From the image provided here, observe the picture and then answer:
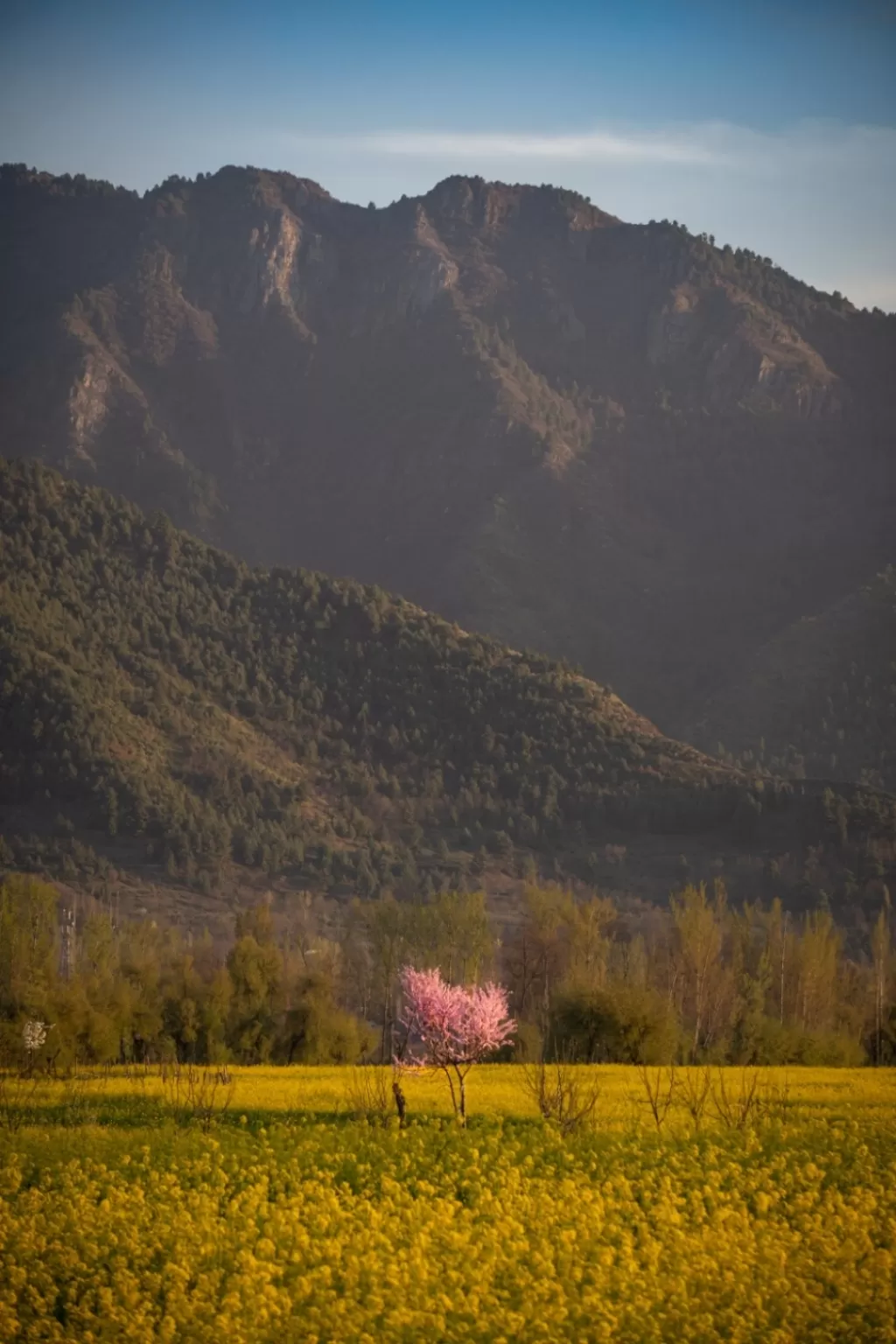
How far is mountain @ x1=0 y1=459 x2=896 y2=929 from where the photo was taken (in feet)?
461

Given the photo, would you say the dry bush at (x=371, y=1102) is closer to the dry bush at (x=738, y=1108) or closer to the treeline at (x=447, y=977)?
the dry bush at (x=738, y=1108)

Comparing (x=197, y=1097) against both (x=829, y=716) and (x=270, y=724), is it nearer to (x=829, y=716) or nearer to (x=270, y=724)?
(x=270, y=724)

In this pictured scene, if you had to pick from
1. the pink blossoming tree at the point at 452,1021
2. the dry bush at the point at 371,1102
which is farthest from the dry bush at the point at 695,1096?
the dry bush at the point at 371,1102

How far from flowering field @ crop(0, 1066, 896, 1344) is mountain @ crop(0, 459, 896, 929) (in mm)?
92461

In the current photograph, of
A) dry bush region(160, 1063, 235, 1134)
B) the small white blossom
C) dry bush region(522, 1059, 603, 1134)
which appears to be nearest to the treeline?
the small white blossom

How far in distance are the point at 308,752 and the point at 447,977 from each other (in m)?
82.7

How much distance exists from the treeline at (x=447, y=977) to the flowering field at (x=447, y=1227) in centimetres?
1907

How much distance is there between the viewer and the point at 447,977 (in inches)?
3290

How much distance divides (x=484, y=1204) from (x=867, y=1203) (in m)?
6.41

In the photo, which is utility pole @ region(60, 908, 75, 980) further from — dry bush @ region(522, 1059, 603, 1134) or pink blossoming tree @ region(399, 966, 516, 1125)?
dry bush @ region(522, 1059, 603, 1134)

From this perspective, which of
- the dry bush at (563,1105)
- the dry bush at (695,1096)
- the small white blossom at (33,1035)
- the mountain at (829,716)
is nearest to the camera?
the dry bush at (563,1105)

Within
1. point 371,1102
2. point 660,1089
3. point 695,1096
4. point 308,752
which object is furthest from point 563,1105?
point 308,752

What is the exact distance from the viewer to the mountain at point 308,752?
140625mm

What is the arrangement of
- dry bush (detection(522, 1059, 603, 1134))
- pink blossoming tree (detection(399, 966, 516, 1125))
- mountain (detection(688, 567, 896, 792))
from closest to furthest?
dry bush (detection(522, 1059, 603, 1134))
pink blossoming tree (detection(399, 966, 516, 1125))
mountain (detection(688, 567, 896, 792))
